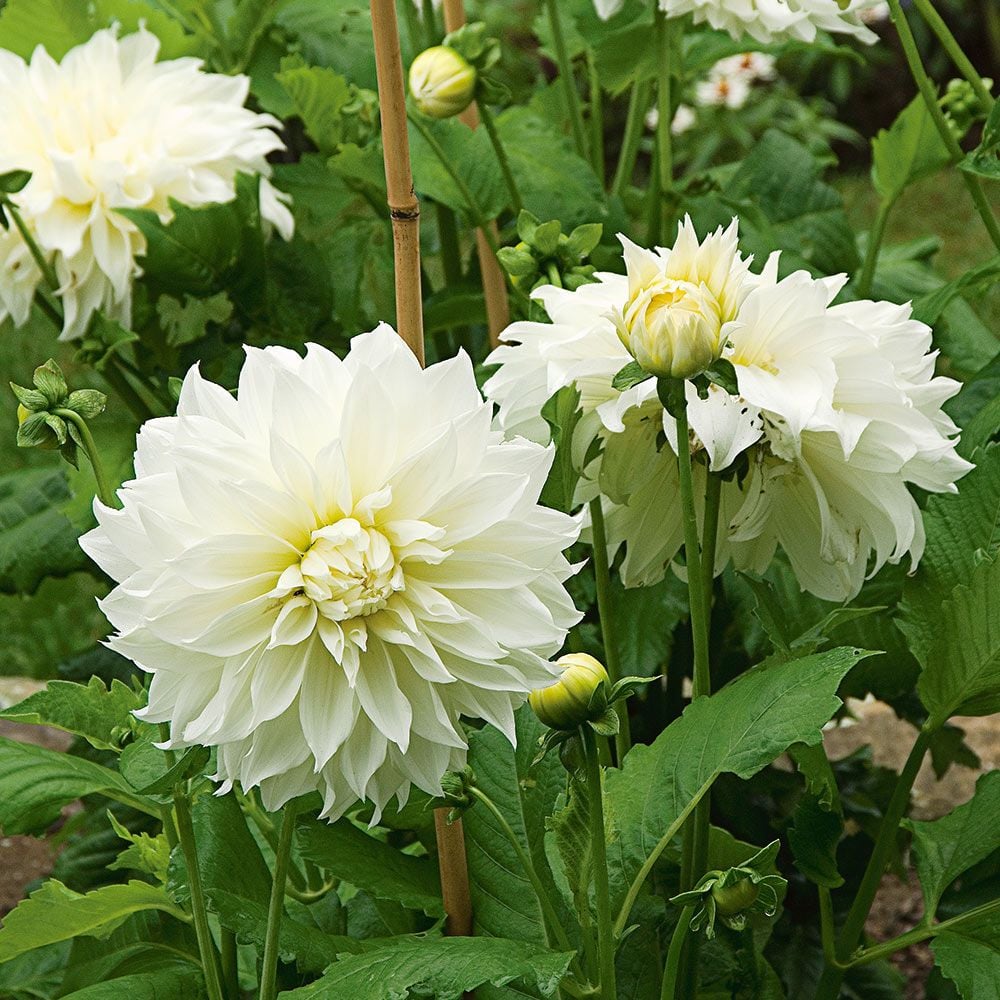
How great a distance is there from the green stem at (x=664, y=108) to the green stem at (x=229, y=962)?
2.20ft

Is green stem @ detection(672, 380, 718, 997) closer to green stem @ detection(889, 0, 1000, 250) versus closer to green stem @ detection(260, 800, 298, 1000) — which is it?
green stem @ detection(260, 800, 298, 1000)

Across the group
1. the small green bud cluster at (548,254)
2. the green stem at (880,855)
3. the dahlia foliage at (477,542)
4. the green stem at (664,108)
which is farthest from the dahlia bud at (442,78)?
the green stem at (880,855)

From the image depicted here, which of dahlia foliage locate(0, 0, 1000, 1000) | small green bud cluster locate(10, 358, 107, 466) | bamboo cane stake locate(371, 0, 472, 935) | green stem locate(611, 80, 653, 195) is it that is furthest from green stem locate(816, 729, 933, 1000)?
green stem locate(611, 80, 653, 195)

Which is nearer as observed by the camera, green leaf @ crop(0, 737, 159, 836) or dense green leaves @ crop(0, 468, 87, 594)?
green leaf @ crop(0, 737, 159, 836)

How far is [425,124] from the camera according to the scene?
1.10 meters

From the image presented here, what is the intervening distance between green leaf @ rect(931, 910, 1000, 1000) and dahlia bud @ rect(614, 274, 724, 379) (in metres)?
0.34

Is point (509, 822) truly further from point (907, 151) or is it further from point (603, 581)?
point (907, 151)

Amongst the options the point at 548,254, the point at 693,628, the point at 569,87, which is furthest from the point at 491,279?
the point at 693,628

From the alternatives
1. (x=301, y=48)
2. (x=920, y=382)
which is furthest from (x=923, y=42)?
(x=920, y=382)

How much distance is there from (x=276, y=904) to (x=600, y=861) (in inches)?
5.7

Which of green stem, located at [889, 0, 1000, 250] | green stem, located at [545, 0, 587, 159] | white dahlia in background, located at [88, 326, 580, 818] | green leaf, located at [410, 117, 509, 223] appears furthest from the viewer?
green stem, located at [545, 0, 587, 159]

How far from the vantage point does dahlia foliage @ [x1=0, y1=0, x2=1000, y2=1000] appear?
1.94 feet

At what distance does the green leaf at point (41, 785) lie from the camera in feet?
2.39

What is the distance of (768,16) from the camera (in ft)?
3.30
